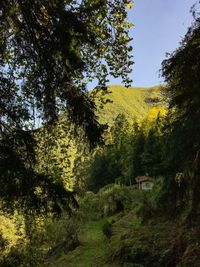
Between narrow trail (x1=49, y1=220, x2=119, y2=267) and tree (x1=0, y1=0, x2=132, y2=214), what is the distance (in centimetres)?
1188

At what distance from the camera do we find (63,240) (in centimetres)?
2458

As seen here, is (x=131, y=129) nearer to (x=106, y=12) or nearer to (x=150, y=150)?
(x=150, y=150)

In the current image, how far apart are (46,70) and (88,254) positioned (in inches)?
707

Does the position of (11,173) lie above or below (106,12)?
below

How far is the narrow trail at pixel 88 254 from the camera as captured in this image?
737 inches

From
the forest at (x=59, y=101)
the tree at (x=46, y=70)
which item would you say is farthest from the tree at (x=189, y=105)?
the tree at (x=46, y=70)

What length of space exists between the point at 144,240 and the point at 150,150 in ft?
122

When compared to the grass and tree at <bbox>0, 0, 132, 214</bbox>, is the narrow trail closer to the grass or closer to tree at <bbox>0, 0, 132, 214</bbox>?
the grass

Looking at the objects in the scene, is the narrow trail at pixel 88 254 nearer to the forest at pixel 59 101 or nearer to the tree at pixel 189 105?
the tree at pixel 189 105

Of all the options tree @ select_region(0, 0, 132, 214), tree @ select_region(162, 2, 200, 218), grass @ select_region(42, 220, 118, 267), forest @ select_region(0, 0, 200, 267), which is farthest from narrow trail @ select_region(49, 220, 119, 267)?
tree @ select_region(0, 0, 132, 214)

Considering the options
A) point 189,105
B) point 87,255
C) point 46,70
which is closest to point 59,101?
point 46,70

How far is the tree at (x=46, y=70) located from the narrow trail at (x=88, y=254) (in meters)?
11.9

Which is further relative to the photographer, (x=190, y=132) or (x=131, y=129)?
(x=131, y=129)

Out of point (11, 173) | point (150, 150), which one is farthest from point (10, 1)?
point (150, 150)
